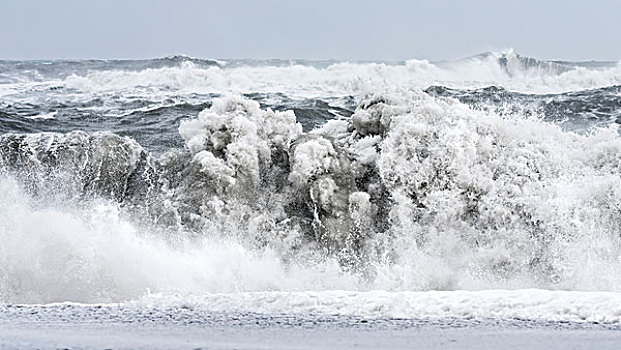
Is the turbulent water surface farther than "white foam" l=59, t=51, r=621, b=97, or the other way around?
"white foam" l=59, t=51, r=621, b=97

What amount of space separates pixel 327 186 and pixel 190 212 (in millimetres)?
1166

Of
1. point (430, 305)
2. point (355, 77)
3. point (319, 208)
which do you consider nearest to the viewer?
point (430, 305)

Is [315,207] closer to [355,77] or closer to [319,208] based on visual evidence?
[319,208]

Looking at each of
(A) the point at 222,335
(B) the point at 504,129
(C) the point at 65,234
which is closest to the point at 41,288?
(C) the point at 65,234

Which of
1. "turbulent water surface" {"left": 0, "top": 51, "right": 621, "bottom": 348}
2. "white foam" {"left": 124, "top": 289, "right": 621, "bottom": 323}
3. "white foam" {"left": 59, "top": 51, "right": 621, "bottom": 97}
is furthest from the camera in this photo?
"white foam" {"left": 59, "top": 51, "right": 621, "bottom": 97}

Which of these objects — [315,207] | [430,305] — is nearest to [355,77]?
[315,207]

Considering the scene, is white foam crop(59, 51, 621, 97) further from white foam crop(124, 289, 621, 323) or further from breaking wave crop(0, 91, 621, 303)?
white foam crop(124, 289, 621, 323)

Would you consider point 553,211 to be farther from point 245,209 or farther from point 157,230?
point 157,230

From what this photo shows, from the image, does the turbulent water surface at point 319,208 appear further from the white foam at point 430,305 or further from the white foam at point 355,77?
the white foam at point 355,77

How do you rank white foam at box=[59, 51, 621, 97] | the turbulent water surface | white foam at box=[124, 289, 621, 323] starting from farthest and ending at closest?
white foam at box=[59, 51, 621, 97] < the turbulent water surface < white foam at box=[124, 289, 621, 323]

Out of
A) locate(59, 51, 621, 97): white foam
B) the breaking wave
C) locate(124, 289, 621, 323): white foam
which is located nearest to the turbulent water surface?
the breaking wave

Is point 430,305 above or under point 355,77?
under

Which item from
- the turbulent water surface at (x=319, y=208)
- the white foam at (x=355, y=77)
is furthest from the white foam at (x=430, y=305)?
the white foam at (x=355, y=77)

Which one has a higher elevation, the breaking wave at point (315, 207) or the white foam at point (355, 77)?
the white foam at point (355, 77)
